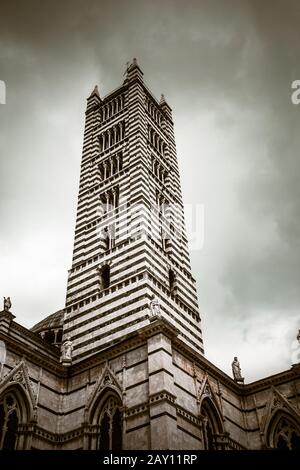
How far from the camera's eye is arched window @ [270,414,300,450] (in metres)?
16.9

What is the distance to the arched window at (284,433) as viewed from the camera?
16.9 m

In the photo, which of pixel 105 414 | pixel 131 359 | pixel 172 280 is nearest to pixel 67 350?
pixel 105 414

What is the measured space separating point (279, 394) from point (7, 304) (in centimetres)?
1142

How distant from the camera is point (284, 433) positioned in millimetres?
17344

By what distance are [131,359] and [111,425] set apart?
221 centimetres

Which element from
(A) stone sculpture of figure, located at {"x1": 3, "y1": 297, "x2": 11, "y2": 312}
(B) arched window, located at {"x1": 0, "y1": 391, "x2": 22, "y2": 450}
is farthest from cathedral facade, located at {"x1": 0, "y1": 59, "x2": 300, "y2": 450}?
(A) stone sculpture of figure, located at {"x1": 3, "y1": 297, "x2": 11, "y2": 312}

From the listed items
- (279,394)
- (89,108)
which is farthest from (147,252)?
(89,108)

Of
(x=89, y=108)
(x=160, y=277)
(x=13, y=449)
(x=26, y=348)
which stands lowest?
(x=13, y=449)

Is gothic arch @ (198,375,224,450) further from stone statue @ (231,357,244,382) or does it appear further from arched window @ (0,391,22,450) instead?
arched window @ (0,391,22,450)

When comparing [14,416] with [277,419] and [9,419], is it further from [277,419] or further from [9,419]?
[277,419]

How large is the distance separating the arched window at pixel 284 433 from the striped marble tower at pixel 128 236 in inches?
209
